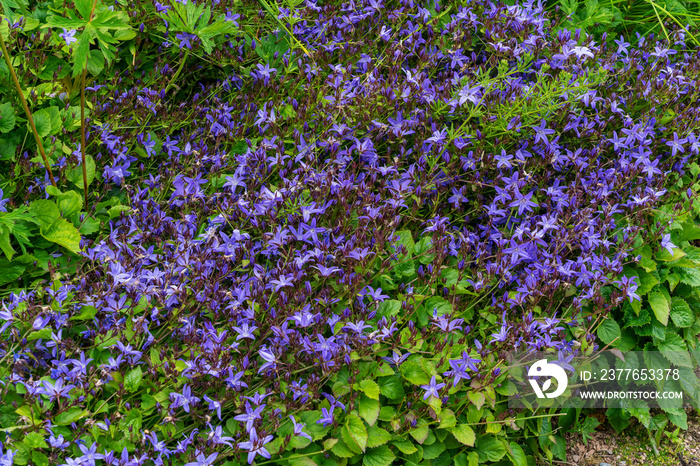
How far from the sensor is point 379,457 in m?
2.65

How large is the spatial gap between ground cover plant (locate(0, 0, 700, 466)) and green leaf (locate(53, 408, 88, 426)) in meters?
0.03

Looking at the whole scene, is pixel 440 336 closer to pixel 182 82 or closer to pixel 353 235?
pixel 353 235

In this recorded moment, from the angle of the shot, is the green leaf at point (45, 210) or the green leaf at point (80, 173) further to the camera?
the green leaf at point (80, 173)

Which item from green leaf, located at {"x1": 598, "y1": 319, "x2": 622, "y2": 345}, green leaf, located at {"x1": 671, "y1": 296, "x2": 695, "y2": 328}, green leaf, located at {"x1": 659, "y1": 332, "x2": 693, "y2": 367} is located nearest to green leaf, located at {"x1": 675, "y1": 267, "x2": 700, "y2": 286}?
green leaf, located at {"x1": 671, "y1": 296, "x2": 695, "y2": 328}

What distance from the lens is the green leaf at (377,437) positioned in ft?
8.51

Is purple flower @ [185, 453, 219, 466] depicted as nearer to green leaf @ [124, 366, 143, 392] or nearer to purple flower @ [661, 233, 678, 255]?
green leaf @ [124, 366, 143, 392]

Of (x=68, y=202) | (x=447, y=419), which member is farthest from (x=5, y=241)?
(x=447, y=419)

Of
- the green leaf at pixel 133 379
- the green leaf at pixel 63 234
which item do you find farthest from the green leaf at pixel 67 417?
the green leaf at pixel 63 234

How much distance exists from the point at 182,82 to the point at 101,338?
202cm

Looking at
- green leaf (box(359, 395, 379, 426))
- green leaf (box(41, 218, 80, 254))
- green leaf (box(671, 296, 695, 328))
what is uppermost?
green leaf (box(41, 218, 80, 254))

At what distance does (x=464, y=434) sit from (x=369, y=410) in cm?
49

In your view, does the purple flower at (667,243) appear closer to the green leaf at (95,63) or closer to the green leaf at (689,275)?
the green leaf at (689,275)

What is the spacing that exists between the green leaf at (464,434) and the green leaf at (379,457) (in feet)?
1.06

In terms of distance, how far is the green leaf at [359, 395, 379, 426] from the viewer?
2.58m
